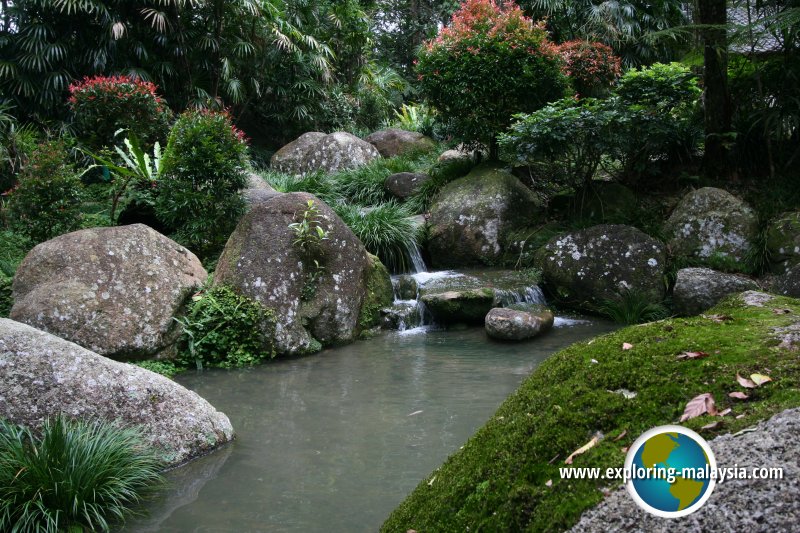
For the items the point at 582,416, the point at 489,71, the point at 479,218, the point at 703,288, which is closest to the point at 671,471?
the point at 582,416

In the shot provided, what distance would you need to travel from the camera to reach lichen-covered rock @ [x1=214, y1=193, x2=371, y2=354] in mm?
7250

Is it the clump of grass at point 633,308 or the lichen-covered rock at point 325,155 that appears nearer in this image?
the clump of grass at point 633,308

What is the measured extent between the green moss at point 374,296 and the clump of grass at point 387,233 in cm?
100

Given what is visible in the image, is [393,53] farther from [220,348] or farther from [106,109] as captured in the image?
[220,348]

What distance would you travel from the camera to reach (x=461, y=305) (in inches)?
321

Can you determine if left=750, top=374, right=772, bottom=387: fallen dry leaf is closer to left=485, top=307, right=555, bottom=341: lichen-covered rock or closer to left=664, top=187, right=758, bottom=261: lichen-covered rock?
left=485, top=307, right=555, bottom=341: lichen-covered rock

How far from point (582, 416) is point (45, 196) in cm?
835

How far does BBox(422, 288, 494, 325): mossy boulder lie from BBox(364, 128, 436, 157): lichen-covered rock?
7709 mm

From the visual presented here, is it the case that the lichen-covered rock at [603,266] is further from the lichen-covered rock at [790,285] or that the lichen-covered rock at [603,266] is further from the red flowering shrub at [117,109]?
the red flowering shrub at [117,109]

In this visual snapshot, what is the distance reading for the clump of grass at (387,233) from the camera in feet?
32.2

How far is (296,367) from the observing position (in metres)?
6.76

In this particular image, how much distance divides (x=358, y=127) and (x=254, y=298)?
40.2 feet

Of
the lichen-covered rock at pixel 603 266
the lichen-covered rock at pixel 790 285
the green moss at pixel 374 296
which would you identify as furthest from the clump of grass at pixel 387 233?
the lichen-covered rock at pixel 790 285

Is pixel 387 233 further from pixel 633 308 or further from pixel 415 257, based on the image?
pixel 633 308
